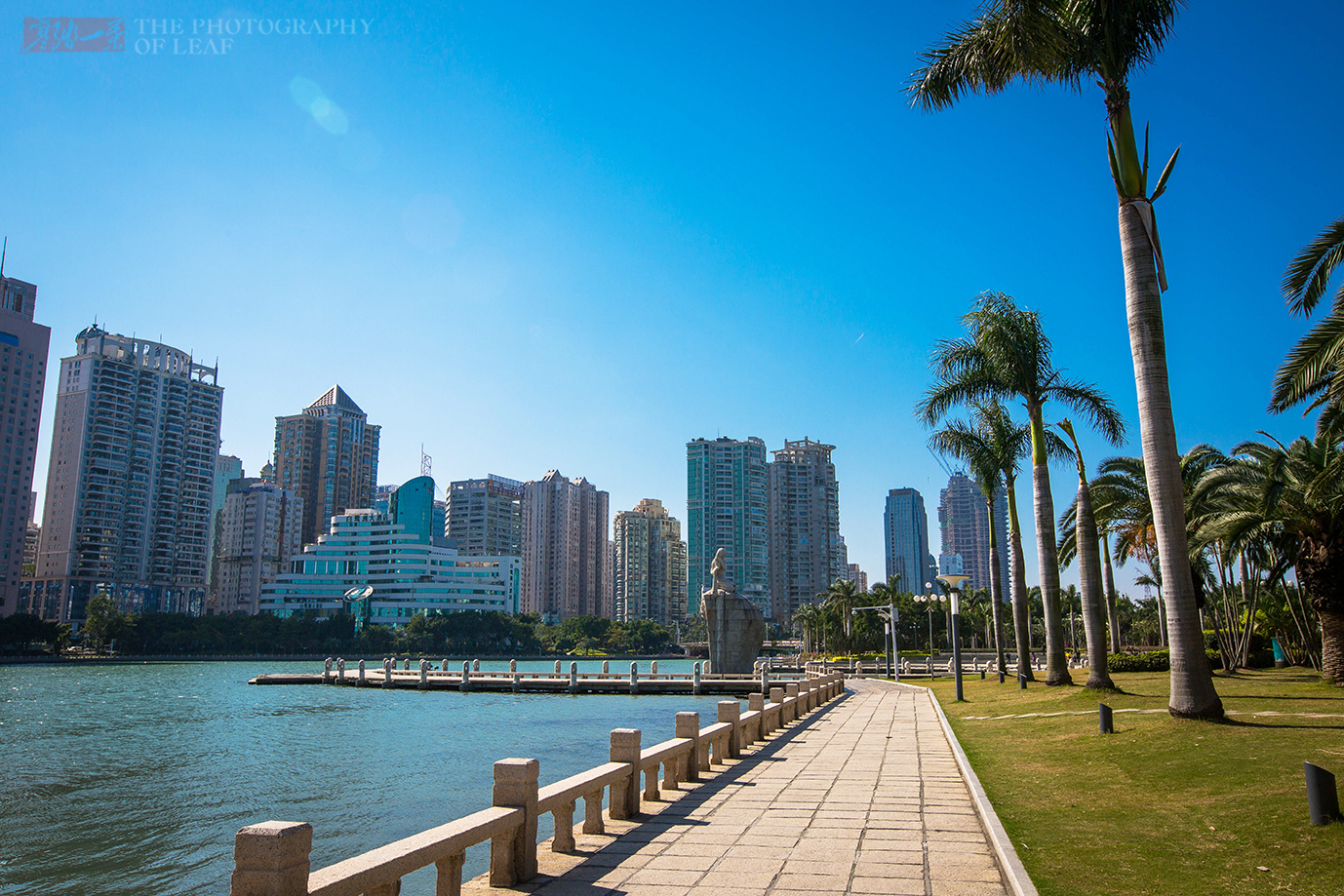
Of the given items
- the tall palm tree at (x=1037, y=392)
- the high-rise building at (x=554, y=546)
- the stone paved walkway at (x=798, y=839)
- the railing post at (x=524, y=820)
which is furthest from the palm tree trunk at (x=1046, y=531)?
the high-rise building at (x=554, y=546)

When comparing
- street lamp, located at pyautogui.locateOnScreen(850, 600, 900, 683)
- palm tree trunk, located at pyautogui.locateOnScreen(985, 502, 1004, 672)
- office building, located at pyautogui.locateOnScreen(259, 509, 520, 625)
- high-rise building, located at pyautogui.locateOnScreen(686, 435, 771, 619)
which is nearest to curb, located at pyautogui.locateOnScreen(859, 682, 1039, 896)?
palm tree trunk, located at pyautogui.locateOnScreen(985, 502, 1004, 672)

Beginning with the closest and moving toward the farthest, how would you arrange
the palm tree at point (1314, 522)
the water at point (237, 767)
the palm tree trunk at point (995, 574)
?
the water at point (237, 767)
the palm tree at point (1314, 522)
the palm tree trunk at point (995, 574)

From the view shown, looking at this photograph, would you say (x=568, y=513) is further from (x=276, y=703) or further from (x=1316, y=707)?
(x=1316, y=707)

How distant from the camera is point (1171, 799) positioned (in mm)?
10211

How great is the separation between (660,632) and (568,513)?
5416cm

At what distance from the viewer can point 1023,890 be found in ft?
23.5

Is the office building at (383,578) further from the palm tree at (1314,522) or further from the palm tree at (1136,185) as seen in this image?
the palm tree at (1136,185)

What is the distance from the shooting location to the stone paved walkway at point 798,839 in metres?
7.79

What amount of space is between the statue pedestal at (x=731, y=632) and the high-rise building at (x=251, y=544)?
14443 cm

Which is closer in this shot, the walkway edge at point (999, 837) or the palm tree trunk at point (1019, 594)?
the walkway edge at point (999, 837)

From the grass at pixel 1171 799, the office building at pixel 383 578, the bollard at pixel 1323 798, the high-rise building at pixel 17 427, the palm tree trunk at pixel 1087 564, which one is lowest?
the grass at pixel 1171 799

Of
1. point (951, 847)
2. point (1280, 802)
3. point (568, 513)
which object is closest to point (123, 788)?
point (951, 847)

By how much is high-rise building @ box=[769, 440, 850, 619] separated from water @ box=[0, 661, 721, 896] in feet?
384

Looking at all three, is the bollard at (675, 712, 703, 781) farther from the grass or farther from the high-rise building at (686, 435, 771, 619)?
the high-rise building at (686, 435, 771, 619)
